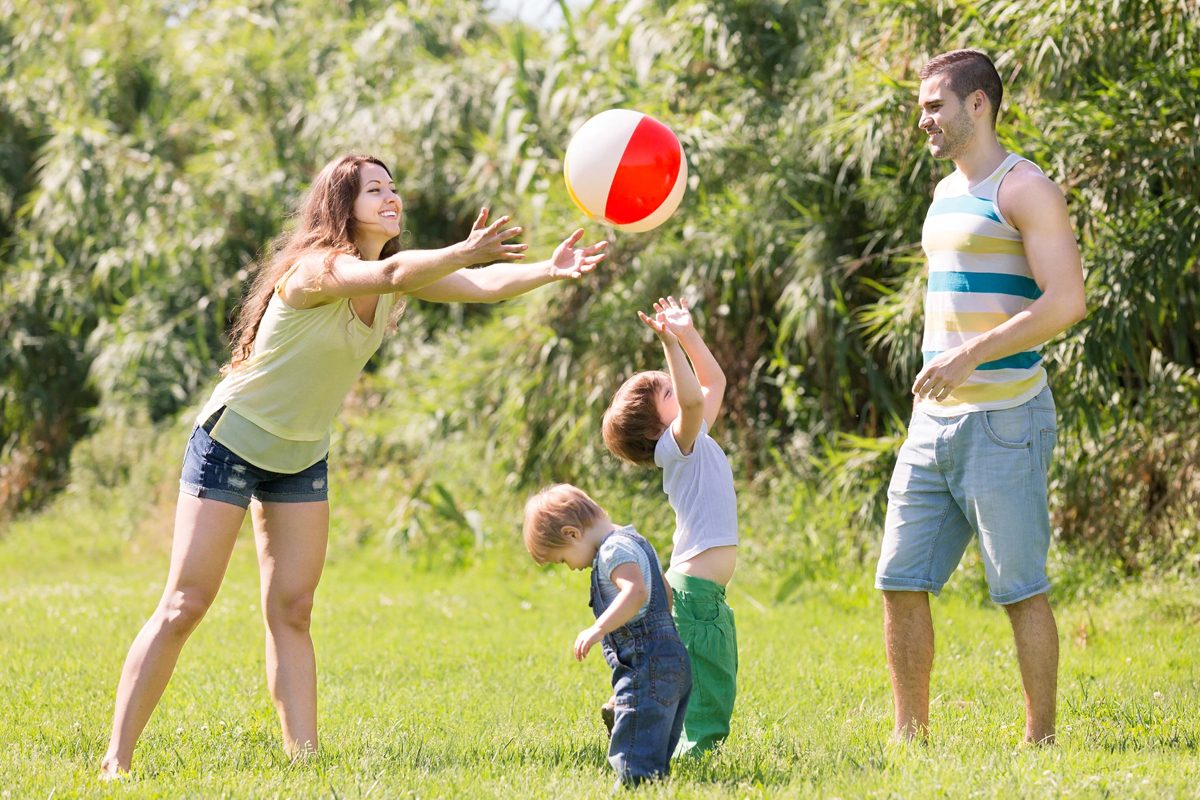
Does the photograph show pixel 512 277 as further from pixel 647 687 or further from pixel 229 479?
pixel 647 687

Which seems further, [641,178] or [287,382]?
[641,178]

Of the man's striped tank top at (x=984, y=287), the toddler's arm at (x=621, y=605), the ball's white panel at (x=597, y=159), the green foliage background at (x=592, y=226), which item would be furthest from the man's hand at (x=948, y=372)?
the green foliage background at (x=592, y=226)

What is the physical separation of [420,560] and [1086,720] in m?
5.62

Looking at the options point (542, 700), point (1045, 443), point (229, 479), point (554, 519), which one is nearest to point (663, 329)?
point (554, 519)

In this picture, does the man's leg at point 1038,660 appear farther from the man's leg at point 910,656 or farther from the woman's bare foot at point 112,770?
the woman's bare foot at point 112,770

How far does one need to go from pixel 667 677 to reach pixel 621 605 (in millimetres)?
256

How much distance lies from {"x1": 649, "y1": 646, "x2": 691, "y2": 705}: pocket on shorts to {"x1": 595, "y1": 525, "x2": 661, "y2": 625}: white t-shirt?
0.12m

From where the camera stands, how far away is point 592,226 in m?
8.30

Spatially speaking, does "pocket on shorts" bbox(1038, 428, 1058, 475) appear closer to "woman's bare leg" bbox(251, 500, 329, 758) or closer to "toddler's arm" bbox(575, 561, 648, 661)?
"toddler's arm" bbox(575, 561, 648, 661)

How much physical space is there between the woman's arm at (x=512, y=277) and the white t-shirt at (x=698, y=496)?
56 centimetres

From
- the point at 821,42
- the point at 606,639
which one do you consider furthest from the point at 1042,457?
the point at 821,42

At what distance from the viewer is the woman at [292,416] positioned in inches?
143

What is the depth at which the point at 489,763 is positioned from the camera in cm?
372

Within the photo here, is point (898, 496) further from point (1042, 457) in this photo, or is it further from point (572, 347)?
point (572, 347)
